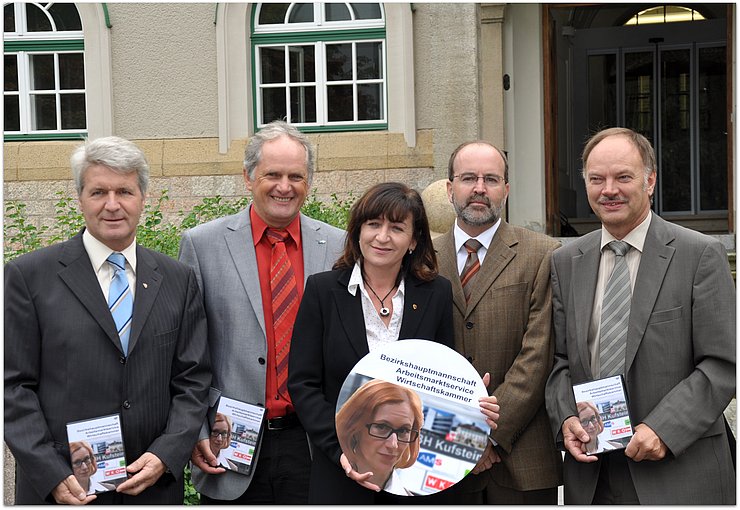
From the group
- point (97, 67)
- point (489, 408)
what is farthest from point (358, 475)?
point (97, 67)

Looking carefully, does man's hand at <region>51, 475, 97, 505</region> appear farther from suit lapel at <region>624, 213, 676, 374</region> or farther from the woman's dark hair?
suit lapel at <region>624, 213, 676, 374</region>

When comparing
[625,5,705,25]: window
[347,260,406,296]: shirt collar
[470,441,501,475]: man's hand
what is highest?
[625,5,705,25]: window

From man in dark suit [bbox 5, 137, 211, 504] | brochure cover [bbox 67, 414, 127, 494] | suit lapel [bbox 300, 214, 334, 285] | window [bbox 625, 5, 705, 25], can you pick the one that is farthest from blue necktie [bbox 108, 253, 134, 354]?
window [bbox 625, 5, 705, 25]

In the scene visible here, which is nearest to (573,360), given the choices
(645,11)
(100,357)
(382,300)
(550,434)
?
(550,434)

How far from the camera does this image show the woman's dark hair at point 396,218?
3.63 m

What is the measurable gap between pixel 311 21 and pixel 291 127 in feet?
29.9

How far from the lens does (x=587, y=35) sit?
18094mm

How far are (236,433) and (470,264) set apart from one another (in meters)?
1.23

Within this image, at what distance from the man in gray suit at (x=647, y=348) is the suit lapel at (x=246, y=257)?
4.14 ft

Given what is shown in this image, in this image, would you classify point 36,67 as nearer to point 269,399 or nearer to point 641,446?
point 269,399

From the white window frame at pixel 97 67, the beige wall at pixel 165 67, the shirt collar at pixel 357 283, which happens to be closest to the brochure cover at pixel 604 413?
the shirt collar at pixel 357 283

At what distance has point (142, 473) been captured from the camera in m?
3.46

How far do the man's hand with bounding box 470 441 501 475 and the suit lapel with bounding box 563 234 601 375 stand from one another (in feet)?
1.65

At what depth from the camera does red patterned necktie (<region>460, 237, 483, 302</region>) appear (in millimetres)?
4004
